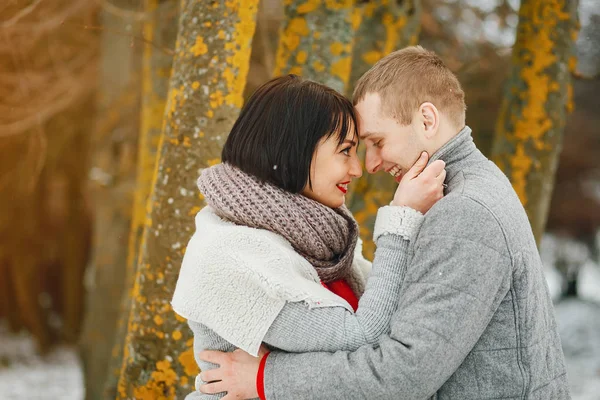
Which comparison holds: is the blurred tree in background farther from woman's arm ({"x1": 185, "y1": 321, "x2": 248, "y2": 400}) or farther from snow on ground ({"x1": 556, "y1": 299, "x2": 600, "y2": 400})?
snow on ground ({"x1": 556, "y1": 299, "x2": 600, "y2": 400})

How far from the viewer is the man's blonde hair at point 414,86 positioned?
2.43 meters

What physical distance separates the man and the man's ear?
6.3 inches

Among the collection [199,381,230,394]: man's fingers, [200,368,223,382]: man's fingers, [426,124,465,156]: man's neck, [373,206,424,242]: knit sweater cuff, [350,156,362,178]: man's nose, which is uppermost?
[426,124,465,156]: man's neck

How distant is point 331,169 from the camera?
8.51ft

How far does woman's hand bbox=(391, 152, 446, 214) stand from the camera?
7.72 ft

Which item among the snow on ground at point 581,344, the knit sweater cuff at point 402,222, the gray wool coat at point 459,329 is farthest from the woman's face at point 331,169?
the snow on ground at point 581,344

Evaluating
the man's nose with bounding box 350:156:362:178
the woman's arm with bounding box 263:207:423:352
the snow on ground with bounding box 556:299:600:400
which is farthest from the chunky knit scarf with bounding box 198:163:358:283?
the snow on ground with bounding box 556:299:600:400

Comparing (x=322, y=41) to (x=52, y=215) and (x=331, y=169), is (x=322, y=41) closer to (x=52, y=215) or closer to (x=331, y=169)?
(x=331, y=169)

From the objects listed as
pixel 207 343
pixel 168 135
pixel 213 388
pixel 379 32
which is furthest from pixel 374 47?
pixel 213 388

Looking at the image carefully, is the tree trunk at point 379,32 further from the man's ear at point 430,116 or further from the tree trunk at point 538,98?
the man's ear at point 430,116

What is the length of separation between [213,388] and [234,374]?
4.7 inches

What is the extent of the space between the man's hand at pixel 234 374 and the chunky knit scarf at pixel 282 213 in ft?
1.22

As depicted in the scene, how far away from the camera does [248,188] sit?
244cm

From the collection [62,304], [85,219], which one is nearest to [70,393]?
[85,219]
